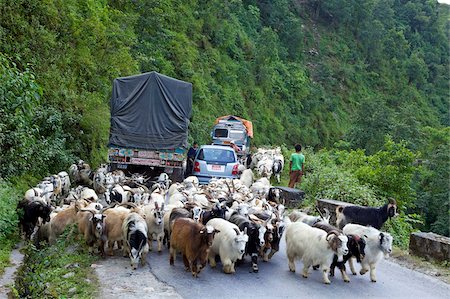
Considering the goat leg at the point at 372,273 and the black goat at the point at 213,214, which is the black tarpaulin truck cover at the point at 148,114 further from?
the goat leg at the point at 372,273

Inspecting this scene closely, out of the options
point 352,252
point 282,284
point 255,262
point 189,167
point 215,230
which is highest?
point 189,167

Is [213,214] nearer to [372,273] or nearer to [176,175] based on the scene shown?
[372,273]

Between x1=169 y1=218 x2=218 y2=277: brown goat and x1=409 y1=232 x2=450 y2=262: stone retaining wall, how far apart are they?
3925mm

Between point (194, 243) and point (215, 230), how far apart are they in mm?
353

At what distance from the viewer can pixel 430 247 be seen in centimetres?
917

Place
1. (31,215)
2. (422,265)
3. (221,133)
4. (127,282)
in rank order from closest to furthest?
(127,282), (422,265), (31,215), (221,133)

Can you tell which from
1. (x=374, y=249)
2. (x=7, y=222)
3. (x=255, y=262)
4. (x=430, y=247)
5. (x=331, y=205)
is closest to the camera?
(x=374, y=249)

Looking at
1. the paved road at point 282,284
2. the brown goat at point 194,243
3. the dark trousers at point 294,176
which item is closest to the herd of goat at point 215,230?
the brown goat at point 194,243

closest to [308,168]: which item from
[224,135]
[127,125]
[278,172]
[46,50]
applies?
[278,172]

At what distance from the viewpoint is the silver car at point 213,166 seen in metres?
15.3

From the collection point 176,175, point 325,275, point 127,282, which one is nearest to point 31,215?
point 127,282

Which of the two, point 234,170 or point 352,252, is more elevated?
point 234,170

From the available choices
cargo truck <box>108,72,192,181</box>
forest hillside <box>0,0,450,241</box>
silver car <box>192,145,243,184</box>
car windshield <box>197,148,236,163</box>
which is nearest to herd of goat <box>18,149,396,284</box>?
forest hillside <box>0,0,450,241</box>

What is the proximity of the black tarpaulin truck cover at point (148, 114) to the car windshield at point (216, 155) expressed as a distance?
786 mm
